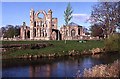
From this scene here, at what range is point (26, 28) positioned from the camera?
92375 mm

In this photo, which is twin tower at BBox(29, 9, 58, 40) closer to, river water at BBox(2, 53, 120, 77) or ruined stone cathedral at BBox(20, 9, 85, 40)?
ruined stone cathedral at BBox(20, 9, 85, 40)

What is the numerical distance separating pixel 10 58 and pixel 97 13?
26.9 m

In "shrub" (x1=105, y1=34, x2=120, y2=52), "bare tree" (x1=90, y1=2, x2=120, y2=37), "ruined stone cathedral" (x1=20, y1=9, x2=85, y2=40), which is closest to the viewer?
"shrub" (x1=105, y1=34, x2=120, y2=52)

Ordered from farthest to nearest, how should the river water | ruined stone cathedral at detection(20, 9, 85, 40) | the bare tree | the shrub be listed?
ruined stone cathedral at detection(20, 9, 85, 40) → the bare tree → the shrub → the river water

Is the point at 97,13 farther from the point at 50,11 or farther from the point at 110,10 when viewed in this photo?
the point at 50,11

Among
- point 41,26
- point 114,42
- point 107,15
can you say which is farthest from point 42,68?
point 41,26

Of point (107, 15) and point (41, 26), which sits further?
point (41, 26)

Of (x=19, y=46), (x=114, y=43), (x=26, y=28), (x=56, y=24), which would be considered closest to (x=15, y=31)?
(x=26, y=28)

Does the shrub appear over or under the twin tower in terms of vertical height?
under

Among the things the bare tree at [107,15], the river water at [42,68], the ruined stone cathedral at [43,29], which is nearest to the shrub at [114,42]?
the river water at [42,68]

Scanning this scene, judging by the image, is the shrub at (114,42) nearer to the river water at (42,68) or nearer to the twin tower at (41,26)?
the river water at (42,68)

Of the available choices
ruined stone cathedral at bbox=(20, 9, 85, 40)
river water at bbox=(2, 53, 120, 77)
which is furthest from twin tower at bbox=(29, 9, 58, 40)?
river water at bbox=(2, 53, 120, 77)

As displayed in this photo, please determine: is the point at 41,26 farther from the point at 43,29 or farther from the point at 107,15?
the point at 107,15

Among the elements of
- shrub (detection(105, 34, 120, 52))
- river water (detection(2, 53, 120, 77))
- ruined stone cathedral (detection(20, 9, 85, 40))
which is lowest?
river water (detection(2, 53, 120, 77))
